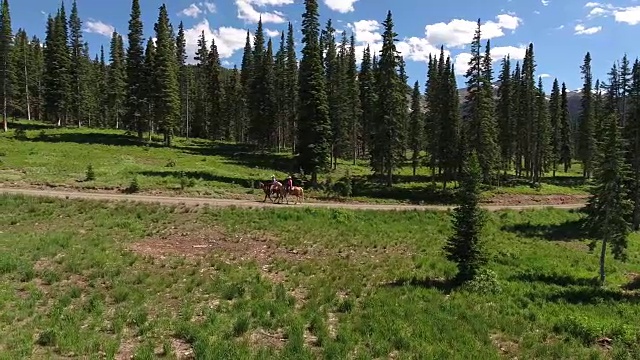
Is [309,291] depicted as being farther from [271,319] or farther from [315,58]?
[315,58]

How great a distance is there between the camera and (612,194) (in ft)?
84.9

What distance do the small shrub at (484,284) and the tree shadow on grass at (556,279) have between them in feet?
10.4

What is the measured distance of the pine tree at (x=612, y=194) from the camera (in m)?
25.9

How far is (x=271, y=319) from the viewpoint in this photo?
15703mm

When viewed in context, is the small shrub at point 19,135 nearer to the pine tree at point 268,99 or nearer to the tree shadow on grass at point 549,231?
the pine tree at point 268,99

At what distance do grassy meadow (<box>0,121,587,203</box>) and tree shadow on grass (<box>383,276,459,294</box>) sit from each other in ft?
70.6

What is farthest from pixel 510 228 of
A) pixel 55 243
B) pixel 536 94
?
pixel 536 94

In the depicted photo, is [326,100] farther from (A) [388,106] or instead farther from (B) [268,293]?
(B) [268,293]

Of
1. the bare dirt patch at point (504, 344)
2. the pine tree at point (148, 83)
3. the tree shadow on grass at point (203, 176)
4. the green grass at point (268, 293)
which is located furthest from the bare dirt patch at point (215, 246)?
the pine tree at point (148, 83)

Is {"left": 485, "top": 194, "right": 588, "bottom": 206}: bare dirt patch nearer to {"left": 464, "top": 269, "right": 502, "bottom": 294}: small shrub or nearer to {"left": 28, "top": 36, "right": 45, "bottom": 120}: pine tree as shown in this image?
{"left": 464, "top": 269, "right": 502, "bottom": 294}: small shrub

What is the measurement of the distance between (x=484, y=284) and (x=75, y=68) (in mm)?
87550

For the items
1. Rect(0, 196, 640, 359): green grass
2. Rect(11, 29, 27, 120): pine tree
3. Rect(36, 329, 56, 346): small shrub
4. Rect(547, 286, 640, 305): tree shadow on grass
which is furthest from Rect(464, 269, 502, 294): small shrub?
Rect(11, 29, 27, 120): pine tree

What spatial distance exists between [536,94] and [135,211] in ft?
241

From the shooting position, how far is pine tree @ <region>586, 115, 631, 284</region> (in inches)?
1018
